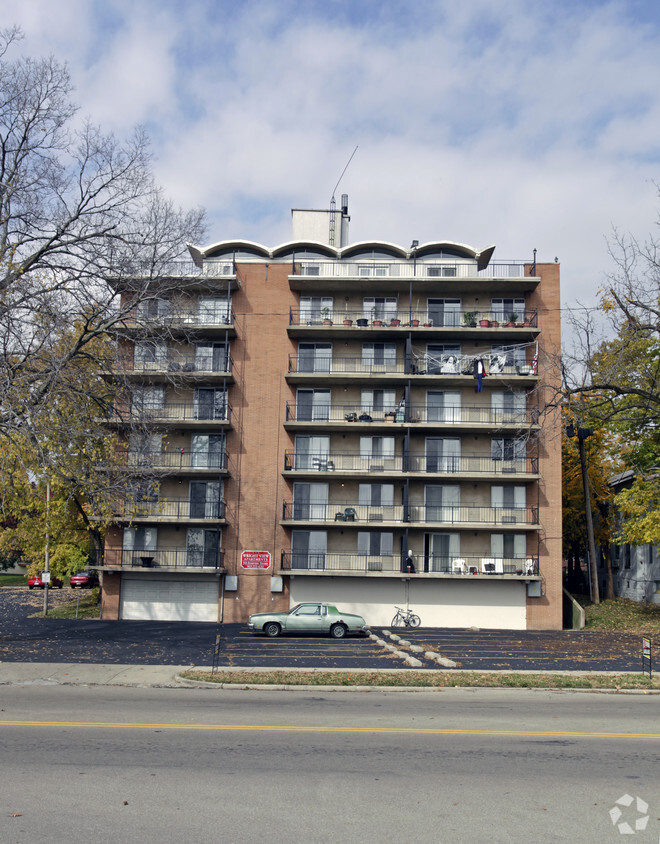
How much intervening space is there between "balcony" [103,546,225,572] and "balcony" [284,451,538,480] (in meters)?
5.69

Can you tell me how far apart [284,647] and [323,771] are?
1702 centimetres

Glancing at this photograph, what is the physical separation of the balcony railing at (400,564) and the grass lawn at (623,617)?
414cm

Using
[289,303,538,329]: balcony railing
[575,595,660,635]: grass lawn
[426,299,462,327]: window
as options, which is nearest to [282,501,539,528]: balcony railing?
[575,595,660,635]: grass lawn

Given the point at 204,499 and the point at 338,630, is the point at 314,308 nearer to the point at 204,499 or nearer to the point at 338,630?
the point at 204,499

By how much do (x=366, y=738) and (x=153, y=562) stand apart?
27082 mm

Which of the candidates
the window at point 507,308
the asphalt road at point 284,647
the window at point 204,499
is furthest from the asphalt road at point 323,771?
the window at point 507,308

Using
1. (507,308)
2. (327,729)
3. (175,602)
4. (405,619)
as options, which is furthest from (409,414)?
(327,729)

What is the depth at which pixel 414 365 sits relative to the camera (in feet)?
126

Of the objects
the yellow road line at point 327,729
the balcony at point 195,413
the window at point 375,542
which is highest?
the balcony at point 195,413

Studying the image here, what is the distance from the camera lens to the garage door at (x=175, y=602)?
123 feet

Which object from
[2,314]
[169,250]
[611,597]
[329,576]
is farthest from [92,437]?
[611,597]

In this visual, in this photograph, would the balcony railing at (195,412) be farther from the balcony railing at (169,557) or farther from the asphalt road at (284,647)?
the asphalt road at (284,647)

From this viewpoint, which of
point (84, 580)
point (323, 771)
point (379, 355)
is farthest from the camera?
point (84, 580)

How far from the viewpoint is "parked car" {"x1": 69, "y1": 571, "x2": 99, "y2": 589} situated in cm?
5838
